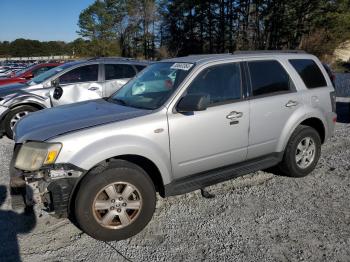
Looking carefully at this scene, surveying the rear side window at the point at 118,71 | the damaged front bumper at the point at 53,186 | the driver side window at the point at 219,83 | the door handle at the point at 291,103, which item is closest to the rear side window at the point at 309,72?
the door handle at the point at 291,103

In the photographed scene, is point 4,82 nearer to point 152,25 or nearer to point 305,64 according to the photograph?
point 305,64

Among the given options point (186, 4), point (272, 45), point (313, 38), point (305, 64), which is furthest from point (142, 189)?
point (186, 4)

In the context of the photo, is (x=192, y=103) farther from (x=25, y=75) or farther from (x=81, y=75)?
(x=25, y=75)

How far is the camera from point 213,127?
3.93 meters

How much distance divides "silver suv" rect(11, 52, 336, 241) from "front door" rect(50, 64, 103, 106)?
11.2 ft

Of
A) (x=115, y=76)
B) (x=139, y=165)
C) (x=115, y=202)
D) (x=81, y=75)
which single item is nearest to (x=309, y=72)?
(x=139, y=165)

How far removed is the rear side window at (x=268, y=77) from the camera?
4.38 metres

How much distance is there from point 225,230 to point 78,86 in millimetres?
5462

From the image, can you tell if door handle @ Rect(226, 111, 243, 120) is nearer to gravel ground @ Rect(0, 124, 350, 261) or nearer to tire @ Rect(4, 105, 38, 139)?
gravel ground @ Rect(0, 124, 350, 261)

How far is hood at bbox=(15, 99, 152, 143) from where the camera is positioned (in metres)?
3.39

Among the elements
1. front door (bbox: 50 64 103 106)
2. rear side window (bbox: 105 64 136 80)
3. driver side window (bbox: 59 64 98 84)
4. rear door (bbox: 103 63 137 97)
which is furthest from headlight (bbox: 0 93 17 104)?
rear side window (bbox: 105 64 136 80)

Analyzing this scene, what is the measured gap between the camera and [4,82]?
34.5 ft

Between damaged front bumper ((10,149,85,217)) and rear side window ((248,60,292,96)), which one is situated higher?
rear side window ((248,60,292,96))

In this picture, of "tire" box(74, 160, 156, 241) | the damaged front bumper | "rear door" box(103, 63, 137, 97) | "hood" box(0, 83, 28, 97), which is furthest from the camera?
"rear door" box(103, 63, 137, 97)
